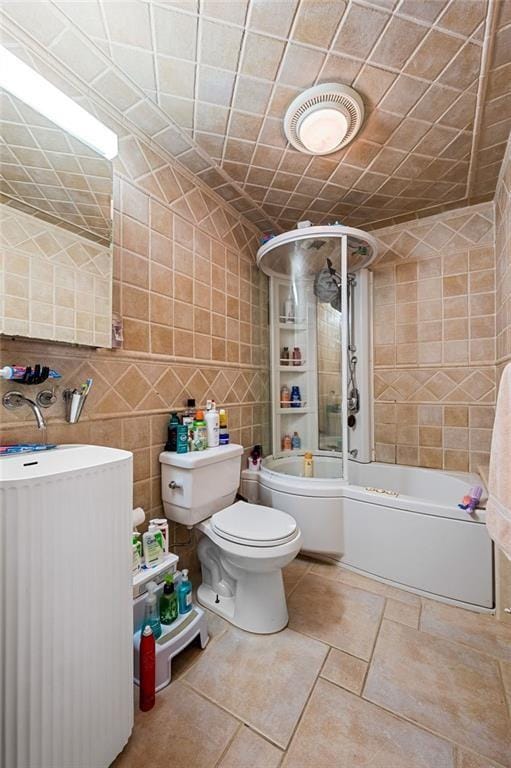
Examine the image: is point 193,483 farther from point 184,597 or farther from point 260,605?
point 260,605

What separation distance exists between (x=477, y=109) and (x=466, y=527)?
1901mm

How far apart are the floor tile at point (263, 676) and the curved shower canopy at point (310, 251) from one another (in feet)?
6.91

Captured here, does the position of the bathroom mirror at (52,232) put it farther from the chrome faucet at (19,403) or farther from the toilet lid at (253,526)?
the toilet lid at (253,526)

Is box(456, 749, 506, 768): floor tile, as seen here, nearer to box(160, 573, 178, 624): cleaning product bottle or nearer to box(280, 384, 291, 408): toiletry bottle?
box(160, 573, 178, 624): cleaning product bottle

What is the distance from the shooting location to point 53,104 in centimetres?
109

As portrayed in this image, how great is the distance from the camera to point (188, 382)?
1.72m

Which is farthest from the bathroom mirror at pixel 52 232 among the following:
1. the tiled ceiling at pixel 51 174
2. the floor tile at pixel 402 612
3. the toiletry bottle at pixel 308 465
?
the floor tile at pixel 402 612

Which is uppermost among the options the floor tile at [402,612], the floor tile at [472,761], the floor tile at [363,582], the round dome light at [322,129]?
the round dome light at [322,129]

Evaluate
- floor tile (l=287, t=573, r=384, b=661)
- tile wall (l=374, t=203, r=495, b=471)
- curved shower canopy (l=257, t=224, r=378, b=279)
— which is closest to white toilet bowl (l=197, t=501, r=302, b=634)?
floor tile (l=287, t=573, r=384, b=661)

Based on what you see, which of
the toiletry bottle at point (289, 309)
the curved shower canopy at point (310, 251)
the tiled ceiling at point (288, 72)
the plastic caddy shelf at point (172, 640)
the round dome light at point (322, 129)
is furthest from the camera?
the toiletry bottle at point (289, 309)

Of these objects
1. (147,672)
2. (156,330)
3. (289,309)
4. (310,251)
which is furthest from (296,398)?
(147,672)

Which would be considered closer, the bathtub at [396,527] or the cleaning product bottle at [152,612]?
the cleaning product bottle at [152,612]

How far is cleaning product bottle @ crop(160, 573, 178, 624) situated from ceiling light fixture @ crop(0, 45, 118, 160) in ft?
5.82

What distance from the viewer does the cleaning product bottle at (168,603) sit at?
4.05 feet
